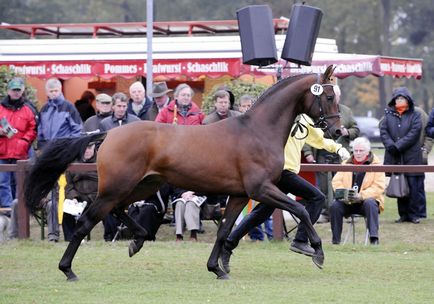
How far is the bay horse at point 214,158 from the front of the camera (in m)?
9.72

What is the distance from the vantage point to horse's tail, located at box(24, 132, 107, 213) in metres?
10.2

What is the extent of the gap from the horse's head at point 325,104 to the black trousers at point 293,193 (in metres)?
0.69

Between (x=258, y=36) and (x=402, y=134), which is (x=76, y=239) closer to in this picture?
(x=258, y=36)

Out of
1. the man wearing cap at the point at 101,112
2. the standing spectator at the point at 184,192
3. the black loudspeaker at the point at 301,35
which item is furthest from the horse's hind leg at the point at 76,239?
the man wearing cap at the point at 101,112

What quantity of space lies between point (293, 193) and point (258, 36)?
298cm

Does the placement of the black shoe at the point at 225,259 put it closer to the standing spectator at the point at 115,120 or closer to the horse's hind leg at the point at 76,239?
the horse's hind leg at the point at 76,239

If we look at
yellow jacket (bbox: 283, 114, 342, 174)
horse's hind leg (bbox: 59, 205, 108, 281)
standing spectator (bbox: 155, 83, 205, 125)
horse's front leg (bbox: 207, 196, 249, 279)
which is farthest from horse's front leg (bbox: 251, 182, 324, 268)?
standing spectator (bbox: 155, 83, 205, 125)

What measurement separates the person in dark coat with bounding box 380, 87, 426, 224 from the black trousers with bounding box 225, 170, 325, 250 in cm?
454

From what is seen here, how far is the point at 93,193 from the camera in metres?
13.3

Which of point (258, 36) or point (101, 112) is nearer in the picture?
point (258, 36)

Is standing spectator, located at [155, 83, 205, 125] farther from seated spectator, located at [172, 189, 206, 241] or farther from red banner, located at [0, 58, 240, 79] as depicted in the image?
red banner, located at [0, 58, 240, 79]

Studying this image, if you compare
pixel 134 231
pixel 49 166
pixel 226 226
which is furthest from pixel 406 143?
pixel 49 166

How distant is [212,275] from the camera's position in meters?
10.2

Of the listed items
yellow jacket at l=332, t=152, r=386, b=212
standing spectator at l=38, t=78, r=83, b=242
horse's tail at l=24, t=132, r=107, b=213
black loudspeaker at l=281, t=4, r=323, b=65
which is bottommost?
yellow jacket at l=332, t=152, r=386, b=212
